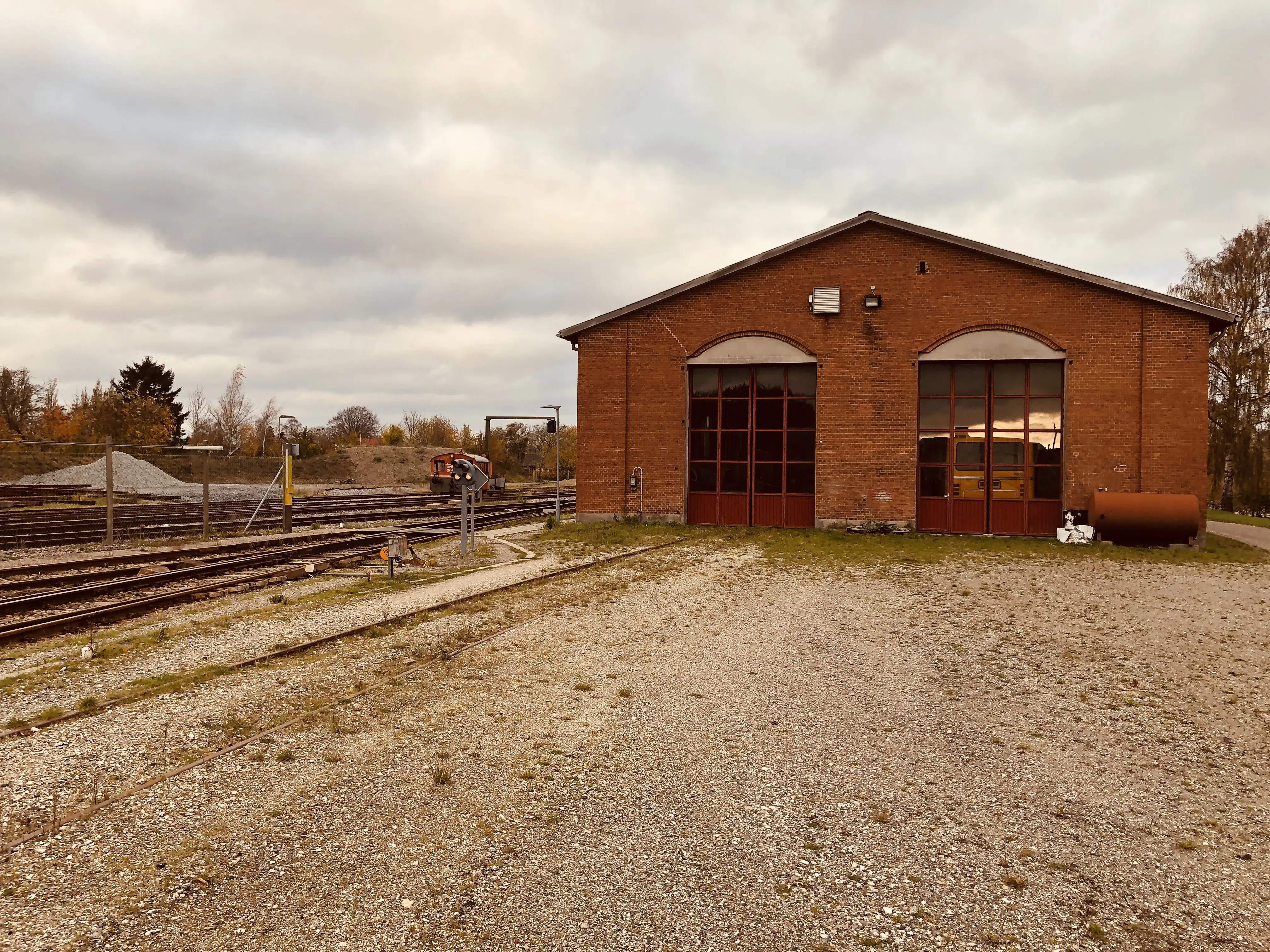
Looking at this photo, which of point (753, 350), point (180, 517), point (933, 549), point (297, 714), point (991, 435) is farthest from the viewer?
point (180, 517)

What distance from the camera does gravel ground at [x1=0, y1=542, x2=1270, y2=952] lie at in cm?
325

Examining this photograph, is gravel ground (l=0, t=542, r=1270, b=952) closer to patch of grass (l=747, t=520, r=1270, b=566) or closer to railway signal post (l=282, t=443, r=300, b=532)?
patch of grass (l=747, t=520, r=1270, b=566)

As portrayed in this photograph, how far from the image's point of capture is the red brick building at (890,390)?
17.7m

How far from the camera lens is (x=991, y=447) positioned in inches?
744

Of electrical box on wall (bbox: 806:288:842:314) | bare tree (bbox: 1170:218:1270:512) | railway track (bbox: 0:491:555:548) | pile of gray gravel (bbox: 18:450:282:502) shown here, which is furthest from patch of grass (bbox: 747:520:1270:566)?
pile of gray gravel (bbox: 18:450:282:502)

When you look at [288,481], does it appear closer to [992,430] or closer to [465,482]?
[465,482]

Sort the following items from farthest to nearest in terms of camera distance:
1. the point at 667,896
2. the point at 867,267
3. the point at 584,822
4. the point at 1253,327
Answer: the point at 1253,327 → the point at 867,267 → the point at 584,822 → the point at 667,896

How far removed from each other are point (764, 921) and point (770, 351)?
1823cm

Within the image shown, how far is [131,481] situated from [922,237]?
36823 millimetres

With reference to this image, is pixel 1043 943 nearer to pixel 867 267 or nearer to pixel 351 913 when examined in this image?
pixel 351 913

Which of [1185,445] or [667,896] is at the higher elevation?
[1185,445]

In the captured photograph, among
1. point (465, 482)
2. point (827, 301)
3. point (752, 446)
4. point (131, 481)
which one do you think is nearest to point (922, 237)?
point (827, 301)

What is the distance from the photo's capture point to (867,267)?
19609 millimetres

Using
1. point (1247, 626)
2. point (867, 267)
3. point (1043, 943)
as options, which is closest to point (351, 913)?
point (1043, 943)
